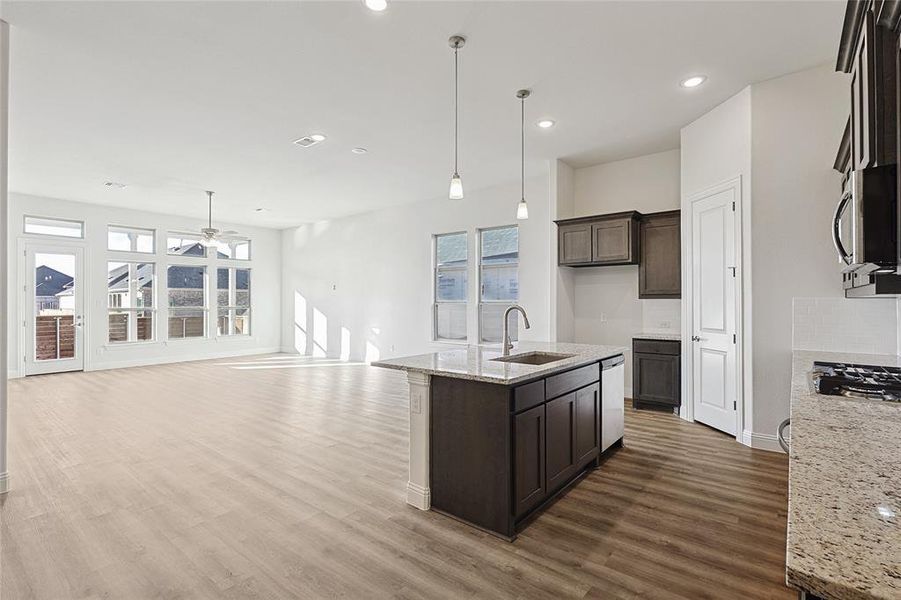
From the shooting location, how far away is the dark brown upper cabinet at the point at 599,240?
5527mm

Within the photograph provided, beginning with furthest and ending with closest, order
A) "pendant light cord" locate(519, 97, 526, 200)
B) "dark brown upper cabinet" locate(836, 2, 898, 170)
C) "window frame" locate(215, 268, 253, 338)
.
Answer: "window frame" locate(215, 268, 253, 338), "pendant light cord" locate(519, 97, 526, 200), "dark brown upper cabinet" locate(836, 2, 898, 170)

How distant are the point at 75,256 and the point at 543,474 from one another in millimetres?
9659

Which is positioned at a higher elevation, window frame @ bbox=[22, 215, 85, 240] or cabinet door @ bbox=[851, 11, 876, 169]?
window frame @ bbox=[22, 215, 85, 240]

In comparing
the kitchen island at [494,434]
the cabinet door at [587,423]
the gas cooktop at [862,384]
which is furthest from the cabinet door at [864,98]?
the cabinet door at [587,423]

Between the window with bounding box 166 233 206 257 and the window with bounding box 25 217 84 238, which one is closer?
the window with bounding box 25 217 84 238

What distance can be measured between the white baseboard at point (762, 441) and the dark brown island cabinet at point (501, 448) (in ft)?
6.55

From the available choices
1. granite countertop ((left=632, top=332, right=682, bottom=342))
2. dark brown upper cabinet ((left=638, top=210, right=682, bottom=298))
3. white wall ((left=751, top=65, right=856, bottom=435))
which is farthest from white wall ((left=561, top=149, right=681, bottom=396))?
white wall ((left=751, top=65, right=856, bottom=435))

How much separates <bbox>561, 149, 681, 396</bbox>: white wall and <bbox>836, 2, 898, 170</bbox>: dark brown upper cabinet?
4.72 m

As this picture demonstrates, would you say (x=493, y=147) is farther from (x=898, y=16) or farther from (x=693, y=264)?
(x=898, y=16)

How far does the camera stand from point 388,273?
30.2 feet

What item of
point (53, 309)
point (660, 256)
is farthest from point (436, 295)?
point (53, 309)

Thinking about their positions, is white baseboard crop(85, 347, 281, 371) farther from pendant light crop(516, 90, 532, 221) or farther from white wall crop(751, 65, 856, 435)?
white wall crop(751, 65, 856, 435)

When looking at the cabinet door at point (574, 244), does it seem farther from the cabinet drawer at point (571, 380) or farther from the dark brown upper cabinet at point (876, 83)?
the dark brown upper cabinet at point (876, 83)

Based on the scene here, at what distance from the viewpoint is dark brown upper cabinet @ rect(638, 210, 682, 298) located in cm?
536
